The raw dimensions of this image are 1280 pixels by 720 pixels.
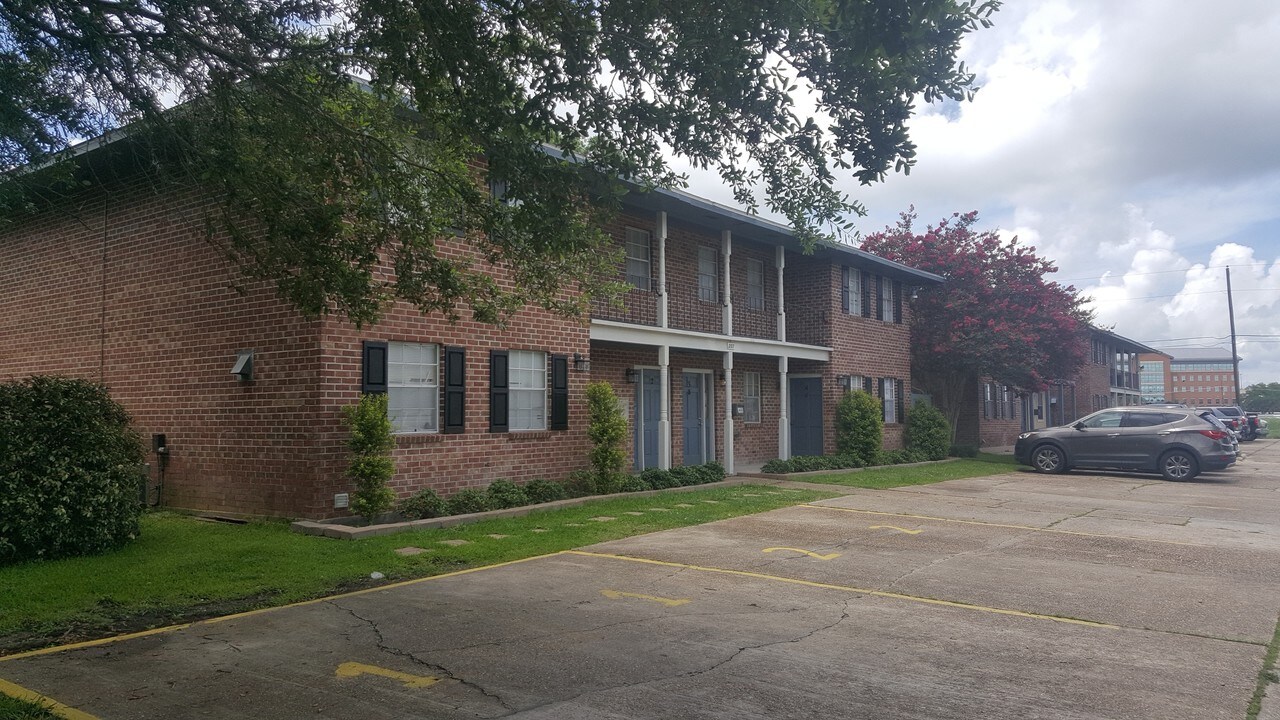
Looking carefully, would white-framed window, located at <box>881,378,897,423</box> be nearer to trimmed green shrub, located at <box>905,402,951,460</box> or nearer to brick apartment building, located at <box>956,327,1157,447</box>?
trimmed green shrub, located at <box>905,402,951,460</box>

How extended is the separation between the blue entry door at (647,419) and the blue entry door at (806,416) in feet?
17.5

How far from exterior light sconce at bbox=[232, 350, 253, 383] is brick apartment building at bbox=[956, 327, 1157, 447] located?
2163 cm

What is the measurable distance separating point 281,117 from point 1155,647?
25.3ft

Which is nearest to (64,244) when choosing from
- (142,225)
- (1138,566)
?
(142,225)

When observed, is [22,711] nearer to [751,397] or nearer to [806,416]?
[751,397]

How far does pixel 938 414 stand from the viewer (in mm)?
24469

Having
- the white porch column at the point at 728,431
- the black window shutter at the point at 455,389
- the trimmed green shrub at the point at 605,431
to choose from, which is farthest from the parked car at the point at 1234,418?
the black window shutter at the point at 455,389

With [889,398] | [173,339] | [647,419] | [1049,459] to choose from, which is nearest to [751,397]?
[647,419]

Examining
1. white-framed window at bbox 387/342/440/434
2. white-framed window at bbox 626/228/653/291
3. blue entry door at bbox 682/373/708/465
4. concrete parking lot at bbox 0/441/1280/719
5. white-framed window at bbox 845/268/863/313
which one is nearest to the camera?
concrete parking lot at bbox 0/441/1280/719

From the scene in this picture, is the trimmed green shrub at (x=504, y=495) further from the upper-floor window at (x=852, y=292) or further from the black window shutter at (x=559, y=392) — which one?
the upper-floor window at (x=852, y=292)

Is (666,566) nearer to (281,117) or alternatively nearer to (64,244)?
(281,117)

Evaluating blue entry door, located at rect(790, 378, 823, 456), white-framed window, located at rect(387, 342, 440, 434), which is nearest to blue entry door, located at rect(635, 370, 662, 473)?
blue entry door, located at rect(790, 378, 823, 456)

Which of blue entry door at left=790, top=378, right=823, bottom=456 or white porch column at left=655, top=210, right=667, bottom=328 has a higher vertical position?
white porch column at left=655, top=210, right=667, bottom=328

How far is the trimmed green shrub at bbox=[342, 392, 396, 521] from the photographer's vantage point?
1066 cm
